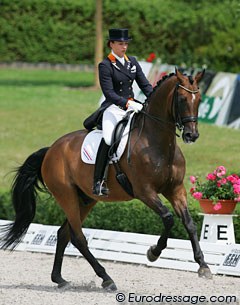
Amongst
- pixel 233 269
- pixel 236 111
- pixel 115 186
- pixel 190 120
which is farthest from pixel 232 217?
pixel 236 111

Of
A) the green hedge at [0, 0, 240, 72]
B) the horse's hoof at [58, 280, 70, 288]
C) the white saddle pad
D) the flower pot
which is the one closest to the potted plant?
the flower pot

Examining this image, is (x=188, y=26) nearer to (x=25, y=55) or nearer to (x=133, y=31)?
(x=133, y=31)

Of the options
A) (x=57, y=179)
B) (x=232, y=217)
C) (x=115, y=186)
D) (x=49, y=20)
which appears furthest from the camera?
(x=49, y=20)

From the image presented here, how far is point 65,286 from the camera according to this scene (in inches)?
405

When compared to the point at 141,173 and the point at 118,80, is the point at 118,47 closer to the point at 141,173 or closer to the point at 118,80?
the point at 118,80

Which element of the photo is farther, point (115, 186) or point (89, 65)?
point (89, 65)

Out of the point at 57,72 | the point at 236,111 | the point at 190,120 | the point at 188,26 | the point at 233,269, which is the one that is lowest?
the point at 57,72

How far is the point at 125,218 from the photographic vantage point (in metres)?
13.4

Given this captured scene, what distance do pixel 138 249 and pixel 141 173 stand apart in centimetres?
293

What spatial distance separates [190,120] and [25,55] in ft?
103

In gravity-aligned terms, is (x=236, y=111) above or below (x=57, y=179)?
below

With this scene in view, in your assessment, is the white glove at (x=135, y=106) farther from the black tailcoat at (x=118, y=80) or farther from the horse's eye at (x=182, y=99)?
the horse's eye at (x=182, y=99)

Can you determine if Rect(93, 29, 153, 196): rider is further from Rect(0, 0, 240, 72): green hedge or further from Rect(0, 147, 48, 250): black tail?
Rect(0, 0, 240, 72): green hedge

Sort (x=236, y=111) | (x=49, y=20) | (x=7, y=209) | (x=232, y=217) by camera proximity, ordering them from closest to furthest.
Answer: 1. (x=232, y=217)
2. (x=7, y=209)
3. (x=236, y=111)
4. (x=49, y=20)
